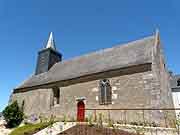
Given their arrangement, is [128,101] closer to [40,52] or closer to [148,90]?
[148,90]

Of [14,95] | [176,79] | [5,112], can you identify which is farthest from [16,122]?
[176,79]

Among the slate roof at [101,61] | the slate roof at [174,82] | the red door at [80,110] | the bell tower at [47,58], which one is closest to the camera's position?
the slate roof at [101,61]

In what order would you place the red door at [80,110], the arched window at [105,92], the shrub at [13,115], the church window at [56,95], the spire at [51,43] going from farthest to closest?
the spire at [51,43], the shrub at [13,115], the church window at [56,95], the red door at [80,110], the arched window at [105,92]

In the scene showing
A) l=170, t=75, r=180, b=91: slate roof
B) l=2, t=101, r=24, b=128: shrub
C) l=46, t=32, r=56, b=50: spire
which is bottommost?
l=2, t=101, r=24, b=128: shrub

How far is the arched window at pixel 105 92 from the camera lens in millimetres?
16031

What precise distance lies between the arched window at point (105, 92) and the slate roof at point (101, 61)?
1.11m

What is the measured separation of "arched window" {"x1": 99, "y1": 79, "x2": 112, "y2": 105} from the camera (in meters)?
16.0

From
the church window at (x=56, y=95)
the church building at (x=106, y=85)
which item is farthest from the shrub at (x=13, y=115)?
the church window at (x=56, y=95)

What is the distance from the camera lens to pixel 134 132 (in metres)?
10.6

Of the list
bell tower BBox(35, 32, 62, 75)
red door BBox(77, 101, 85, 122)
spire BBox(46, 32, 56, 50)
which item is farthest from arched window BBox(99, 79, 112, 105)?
spire BBox(46, 32, 56, 50)

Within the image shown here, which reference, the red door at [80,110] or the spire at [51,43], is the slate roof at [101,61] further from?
the spire at [51,43]

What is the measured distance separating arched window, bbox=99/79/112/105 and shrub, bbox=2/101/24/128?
31.1ft

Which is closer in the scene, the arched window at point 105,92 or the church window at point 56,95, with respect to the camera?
the arched window at point 105,92

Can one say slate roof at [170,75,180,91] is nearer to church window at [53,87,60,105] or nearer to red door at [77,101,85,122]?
red door at [77,101,85,122]
